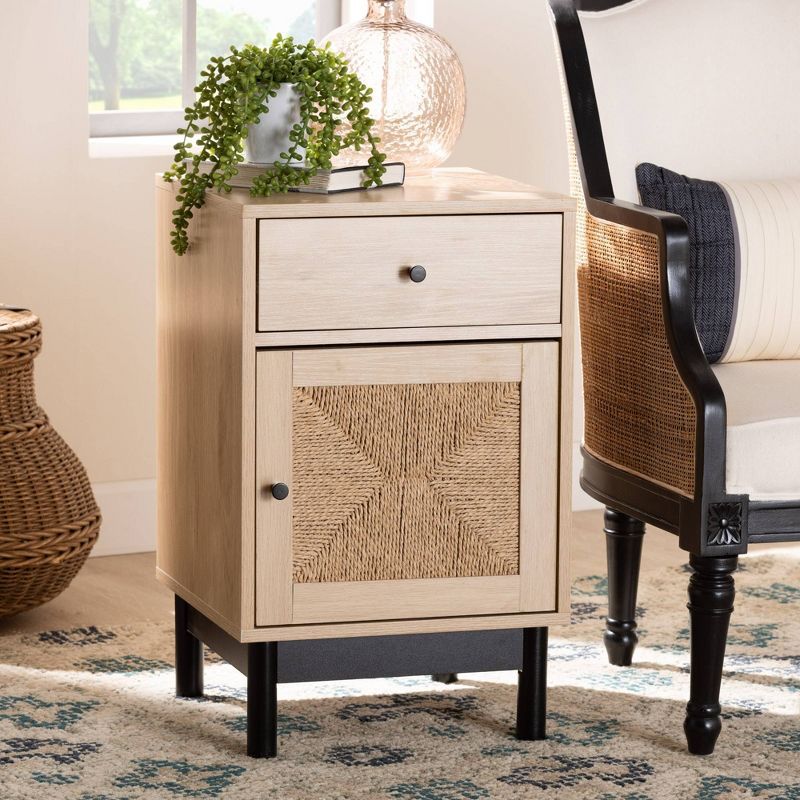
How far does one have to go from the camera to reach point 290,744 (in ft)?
6.88

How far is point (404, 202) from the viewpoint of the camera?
6.39 ft

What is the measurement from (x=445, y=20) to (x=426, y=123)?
962mm

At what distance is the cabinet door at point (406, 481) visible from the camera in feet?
6.44

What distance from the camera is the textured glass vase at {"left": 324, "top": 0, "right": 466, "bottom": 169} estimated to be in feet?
7.39

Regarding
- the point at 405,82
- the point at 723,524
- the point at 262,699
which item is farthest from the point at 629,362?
the point at 262,699

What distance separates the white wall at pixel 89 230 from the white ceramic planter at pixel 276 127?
97 centimetres

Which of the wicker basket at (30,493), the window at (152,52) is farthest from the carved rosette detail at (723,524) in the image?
the window at (152,52)

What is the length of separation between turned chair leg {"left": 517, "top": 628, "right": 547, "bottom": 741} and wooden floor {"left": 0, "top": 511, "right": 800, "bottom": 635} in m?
0.75

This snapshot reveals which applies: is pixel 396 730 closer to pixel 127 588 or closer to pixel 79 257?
pixel 127 588

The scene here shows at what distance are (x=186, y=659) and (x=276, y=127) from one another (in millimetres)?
742

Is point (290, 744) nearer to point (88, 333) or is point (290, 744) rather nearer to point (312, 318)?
point (312, 318)

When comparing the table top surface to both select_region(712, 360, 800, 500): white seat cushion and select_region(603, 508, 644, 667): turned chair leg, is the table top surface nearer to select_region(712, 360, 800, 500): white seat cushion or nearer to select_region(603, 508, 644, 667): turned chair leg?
select_region(712, 360, 800, 500): white seat cushion

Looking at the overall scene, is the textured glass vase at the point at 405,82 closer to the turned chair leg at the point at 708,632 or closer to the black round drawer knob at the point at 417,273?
the black round drawer knob at the point at 417,273

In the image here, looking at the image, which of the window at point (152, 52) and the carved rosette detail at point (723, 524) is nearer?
the carved rosette detail at point (723, 524)
